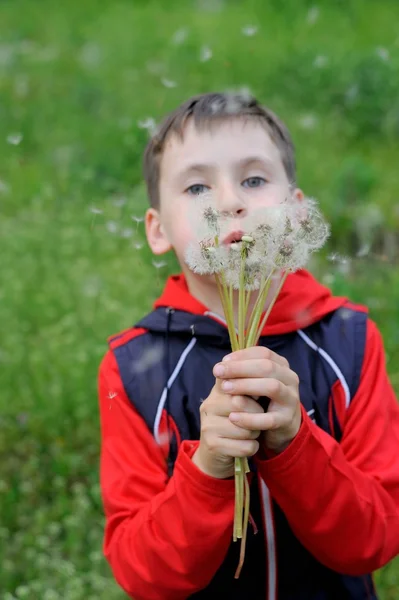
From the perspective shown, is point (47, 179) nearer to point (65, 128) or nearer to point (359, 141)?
point (65, 128)

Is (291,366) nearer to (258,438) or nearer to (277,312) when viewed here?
(277,312)

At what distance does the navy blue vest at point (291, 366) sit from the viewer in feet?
5.54

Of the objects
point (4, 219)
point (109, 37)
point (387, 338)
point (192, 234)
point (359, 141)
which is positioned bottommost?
point (192, 234)

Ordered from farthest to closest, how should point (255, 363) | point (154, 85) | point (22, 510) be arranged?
point (154, 85) → point (22, 510) → point (255, 363)

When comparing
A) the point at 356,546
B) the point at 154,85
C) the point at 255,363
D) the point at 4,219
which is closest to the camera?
the point at 255,363

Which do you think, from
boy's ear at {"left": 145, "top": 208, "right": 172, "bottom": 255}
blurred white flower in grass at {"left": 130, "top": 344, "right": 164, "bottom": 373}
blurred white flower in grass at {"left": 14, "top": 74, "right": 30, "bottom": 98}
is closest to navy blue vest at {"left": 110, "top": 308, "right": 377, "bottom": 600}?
blurred white flower in grass at {"left": 130, "top": 344, "right": 164, "bottom": 373}

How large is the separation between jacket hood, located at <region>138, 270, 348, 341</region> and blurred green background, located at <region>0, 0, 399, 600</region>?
4.0 inches

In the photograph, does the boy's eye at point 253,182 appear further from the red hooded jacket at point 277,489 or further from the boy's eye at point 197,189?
the red hooded jacket at point 277,489

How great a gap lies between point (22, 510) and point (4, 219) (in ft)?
6.91

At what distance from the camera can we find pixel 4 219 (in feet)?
14.5

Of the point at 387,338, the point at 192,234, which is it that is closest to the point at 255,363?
the point at 192,234

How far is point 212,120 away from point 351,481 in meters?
0.78

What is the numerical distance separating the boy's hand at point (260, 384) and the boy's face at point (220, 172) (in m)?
0.38

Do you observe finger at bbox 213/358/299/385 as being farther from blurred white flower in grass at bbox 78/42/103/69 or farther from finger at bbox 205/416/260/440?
blurred white flower in grass at bbox 78/42/103/69
